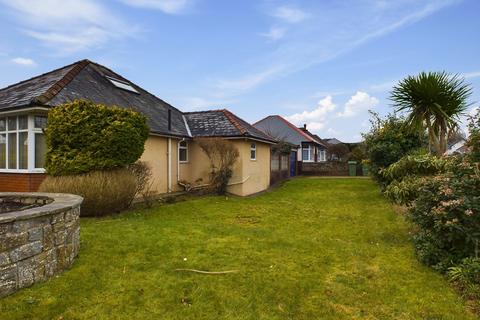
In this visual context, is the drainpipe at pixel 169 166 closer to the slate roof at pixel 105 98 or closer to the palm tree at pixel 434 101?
the slate roof at pixel 105 98

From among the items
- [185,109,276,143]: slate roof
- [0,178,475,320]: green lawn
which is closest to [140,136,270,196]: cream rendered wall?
[185,109,276,143]: slate roof

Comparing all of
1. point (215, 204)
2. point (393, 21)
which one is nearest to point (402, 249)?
point (215, 204)

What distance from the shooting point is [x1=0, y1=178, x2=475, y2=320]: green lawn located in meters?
3.88

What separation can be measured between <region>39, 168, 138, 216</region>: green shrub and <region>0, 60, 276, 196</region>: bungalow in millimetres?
2018

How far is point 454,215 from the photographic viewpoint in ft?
16.5

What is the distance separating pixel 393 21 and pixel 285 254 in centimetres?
1005

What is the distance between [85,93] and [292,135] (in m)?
27.2

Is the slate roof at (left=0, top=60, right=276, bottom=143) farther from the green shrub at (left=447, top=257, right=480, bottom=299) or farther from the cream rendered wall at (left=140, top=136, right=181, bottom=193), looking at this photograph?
the green shrub at (left=447, top=257, right=480, bottom=299)

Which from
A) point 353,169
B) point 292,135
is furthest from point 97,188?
point 292,135

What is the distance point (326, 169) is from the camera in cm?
2975

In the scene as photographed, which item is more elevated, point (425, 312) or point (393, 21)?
point (393, 21)

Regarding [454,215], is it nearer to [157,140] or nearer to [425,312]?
[425,312]

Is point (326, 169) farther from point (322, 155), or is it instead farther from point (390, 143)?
point (390, 143)

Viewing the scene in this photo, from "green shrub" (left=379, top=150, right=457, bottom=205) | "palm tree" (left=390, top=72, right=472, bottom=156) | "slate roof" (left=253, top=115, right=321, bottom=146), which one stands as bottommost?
"green shrub" (left=379, top=150, right=457, bottom=205)
